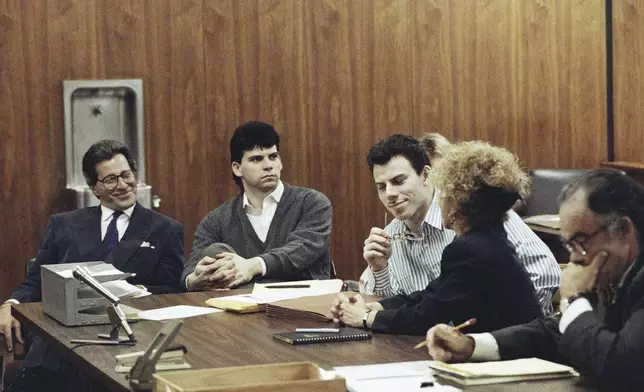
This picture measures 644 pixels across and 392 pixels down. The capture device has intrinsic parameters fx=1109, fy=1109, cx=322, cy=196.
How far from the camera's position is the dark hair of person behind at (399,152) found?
172 inches

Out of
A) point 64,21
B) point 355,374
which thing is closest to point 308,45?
point 64,21

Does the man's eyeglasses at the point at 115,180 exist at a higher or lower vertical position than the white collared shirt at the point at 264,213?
higher

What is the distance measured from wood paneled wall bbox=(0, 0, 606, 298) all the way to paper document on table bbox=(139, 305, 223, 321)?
8.14 feet

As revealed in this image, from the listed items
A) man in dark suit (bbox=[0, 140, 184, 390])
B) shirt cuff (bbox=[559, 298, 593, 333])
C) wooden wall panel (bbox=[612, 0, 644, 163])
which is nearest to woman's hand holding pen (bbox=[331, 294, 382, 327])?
shirt cuff (bbox=[559, 298, 593, 333])

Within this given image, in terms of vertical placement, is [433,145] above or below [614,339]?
above

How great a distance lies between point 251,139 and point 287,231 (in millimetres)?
473

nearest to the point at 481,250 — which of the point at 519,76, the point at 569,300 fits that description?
the point at 569,300

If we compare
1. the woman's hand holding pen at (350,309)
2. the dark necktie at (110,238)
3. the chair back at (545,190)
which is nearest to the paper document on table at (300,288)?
the woman's hand holding pen at (350,309)

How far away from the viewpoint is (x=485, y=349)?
2855 millimetres

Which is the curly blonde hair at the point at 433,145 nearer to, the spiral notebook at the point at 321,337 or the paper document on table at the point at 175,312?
the paper document on table at the point at 175,312

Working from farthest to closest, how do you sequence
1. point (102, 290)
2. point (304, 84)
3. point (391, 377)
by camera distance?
point (304, 84) < point (102, 290) < point (391, 377)

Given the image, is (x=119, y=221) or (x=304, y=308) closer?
(x=304, y=308)

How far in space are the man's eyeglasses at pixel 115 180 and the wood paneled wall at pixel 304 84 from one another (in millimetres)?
1395

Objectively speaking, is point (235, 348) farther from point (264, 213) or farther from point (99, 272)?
point (264, 213)
